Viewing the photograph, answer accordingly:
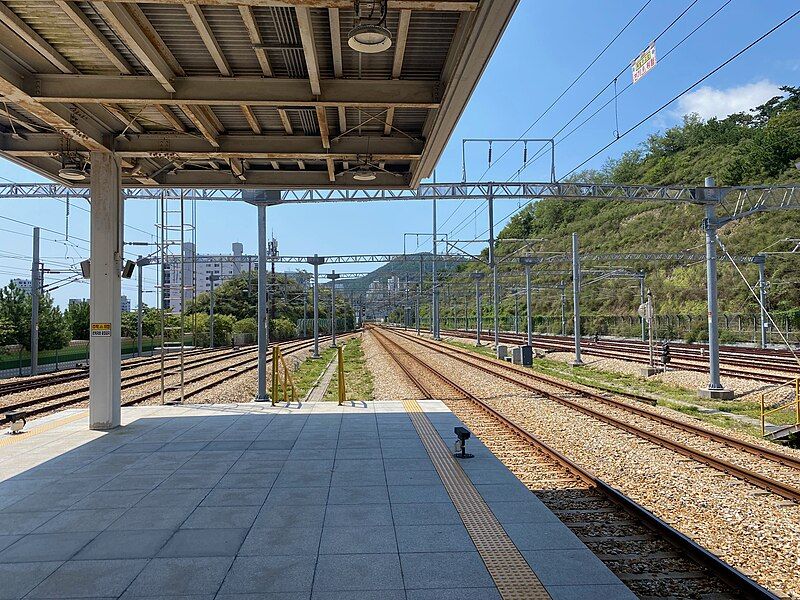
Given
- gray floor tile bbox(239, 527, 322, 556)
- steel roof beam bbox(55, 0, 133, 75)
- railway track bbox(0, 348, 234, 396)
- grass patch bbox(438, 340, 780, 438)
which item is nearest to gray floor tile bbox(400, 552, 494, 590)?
gray floor tile bbox(239, 527, 322, 556)

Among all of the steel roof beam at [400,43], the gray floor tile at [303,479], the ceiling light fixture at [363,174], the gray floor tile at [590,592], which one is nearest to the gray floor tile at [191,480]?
the gray floor tile at [303,479]

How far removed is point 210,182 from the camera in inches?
548

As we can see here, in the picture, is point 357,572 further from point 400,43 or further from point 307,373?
point 307,373

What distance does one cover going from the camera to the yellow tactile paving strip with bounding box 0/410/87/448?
34.5ft

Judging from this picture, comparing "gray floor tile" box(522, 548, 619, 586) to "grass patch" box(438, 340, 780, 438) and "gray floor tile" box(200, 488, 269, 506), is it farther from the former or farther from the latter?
"grass patch" box(438, 340, 780, 438)

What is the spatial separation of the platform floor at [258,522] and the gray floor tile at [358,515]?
2 centimetres

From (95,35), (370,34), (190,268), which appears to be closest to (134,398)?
(95,35)

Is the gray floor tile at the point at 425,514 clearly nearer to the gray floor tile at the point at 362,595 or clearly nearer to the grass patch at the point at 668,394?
the gray floor tile at the point at 362,595

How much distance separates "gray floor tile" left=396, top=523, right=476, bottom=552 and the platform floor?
0.02 metres

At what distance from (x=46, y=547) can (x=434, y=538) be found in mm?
3468

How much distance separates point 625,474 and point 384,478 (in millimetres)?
3953

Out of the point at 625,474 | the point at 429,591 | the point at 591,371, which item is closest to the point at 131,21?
the point at 429,591

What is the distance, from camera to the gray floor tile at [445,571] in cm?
482

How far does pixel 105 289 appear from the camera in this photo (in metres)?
11.2
